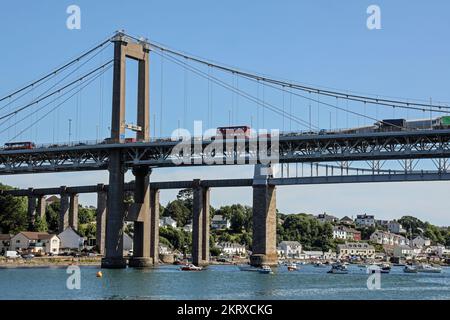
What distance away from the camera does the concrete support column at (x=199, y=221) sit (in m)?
98.6

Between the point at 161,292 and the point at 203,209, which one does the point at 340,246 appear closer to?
the point at 203,209

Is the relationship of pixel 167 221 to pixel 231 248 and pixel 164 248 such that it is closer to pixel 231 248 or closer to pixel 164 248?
pixel 231 248

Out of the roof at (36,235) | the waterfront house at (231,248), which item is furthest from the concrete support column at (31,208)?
the waterfront house at (231,248)

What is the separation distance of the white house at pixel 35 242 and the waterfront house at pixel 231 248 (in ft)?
181

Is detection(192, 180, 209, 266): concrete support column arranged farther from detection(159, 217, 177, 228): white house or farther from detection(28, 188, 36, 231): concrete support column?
detection(159, 217, 177, 228): white house

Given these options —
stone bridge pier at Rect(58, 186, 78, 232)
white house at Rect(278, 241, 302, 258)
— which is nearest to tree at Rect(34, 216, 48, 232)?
stone bridge pier at Rect(58, 186, 78, 232)

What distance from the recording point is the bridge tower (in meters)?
81.2

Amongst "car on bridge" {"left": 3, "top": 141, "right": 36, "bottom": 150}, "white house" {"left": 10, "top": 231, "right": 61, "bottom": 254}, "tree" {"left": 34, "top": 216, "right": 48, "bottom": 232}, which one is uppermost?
"car on bridge" {"left": 3, "top": 141, "right": 36, "bottom": 150}

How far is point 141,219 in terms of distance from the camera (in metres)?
82.9

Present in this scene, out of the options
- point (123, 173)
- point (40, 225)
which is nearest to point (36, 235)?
point (40, 225)

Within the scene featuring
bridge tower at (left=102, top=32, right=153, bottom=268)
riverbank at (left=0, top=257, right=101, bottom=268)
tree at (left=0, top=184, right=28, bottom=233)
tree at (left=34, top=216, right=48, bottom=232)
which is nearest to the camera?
bridge tower at (left=102, top=32, right=153, bottom=268)

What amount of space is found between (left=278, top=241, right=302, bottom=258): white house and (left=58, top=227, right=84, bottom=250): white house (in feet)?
245
